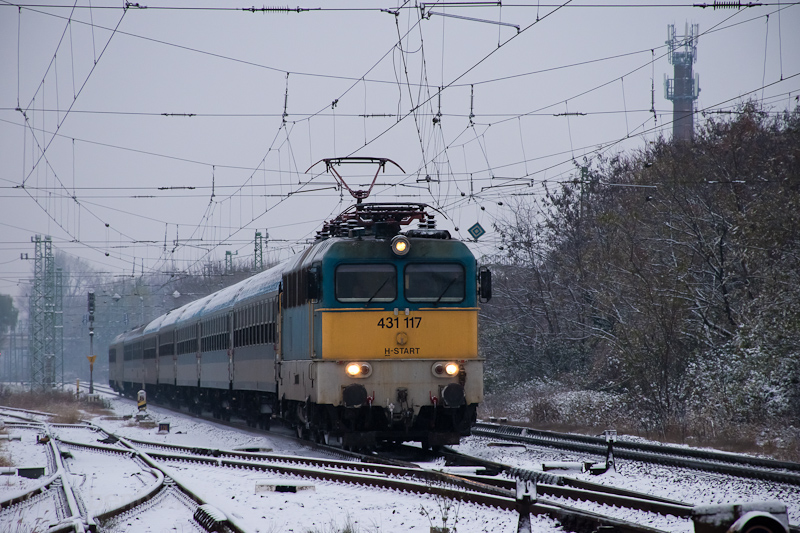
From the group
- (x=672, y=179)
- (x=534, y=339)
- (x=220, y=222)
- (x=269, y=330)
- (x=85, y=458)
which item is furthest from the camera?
(x=220, y=222)

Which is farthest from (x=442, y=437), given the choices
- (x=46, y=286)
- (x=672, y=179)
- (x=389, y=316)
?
(x=46, y=286)

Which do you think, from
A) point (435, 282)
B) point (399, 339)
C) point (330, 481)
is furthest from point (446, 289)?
point (330, 481)

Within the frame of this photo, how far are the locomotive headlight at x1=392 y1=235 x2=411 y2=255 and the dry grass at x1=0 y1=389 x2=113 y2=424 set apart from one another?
19.8m

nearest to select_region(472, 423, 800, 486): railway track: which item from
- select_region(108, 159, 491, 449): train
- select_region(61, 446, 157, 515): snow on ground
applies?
select_region(108, 159, 491, 449): train

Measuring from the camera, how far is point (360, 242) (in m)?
13.9

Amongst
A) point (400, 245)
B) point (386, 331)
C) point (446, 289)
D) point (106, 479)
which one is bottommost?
point (106, 479)

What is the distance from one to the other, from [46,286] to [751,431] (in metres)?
40.7

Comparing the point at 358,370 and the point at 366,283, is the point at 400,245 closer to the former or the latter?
the point at 366,283

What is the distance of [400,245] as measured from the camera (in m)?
13.9

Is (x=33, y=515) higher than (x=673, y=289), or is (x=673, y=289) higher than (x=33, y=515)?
(x=673, y=289)

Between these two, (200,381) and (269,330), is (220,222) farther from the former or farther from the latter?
(269,330)

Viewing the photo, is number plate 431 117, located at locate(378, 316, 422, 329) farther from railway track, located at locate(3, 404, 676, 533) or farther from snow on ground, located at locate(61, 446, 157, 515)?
snow on ground, located at locate(61, 446, 157, 515)

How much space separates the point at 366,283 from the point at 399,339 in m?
0.94

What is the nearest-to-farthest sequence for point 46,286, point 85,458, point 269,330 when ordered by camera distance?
point 85,458, point 269,330, point 46,286
